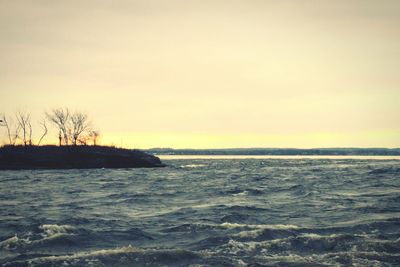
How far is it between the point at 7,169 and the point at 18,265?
318 ft

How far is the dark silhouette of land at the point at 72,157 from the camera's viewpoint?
106688 millimetres

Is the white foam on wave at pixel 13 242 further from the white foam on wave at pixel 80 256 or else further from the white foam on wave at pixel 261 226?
the white foam on wave at pixel 261 226

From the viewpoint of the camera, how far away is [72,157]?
369 ft

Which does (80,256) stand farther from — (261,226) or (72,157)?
(72,157)

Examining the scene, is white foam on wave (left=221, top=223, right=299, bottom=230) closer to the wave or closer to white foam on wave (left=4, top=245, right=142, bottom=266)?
the wave

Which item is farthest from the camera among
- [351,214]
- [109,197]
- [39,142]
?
[39,142]

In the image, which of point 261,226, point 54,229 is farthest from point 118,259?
point 261,226

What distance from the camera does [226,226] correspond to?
1975 centimetres

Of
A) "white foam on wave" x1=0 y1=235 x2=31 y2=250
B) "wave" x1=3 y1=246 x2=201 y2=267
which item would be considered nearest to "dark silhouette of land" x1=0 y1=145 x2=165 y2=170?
"white foam on wave" x1=0 y1=235 x2=31 y2=250

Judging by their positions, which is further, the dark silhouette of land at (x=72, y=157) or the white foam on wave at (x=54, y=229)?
the dark silhouette of land at (x=72, y=157)

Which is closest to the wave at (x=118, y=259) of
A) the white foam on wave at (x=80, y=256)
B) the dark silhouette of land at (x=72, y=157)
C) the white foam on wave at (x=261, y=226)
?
the white foam on wave at (x=80, y=256)

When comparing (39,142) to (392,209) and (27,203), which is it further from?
(392,209)

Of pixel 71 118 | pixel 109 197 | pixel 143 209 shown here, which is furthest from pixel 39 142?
pixel 143 209

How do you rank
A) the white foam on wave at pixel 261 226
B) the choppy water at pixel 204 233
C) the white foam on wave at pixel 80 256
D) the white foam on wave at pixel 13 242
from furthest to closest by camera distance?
the white foam on wave at pixel 261 226, the white foam on wave at pixel 13 242, the choppy water at pixel 204 233, the white foam on wave at pixel 80 256
